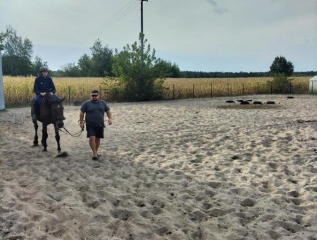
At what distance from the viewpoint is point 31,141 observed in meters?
8.67

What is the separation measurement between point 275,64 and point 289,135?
50599mm

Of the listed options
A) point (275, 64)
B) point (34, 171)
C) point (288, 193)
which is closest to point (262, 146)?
point (288, 193)

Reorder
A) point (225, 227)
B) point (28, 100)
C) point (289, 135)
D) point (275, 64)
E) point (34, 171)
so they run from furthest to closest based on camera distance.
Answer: point (275, 64)
point (28, 100)
point (289, 135)
point (34, 171)
point (225, 227)

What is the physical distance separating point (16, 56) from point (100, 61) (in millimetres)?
15548

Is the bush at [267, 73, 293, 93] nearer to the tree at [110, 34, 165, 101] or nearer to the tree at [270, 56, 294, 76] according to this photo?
the tree at [110, 34, 165, 101]

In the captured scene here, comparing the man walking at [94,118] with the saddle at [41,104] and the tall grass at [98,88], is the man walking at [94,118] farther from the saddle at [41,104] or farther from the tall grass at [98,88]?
the tall grass at [98,88]

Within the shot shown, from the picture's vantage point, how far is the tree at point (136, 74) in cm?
2348

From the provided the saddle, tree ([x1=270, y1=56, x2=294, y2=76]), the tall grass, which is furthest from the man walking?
tree ([x1=270, y1=56, x2=294, y2=76])

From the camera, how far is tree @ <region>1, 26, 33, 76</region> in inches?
2253

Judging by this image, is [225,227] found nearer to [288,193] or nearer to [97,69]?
[288,193]

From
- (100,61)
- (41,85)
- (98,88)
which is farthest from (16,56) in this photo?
(41,85)

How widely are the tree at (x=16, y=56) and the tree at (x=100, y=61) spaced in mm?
12046

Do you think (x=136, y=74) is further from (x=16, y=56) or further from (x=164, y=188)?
(x=16, y=56)

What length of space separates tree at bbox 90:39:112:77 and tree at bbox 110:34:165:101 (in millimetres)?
40871
